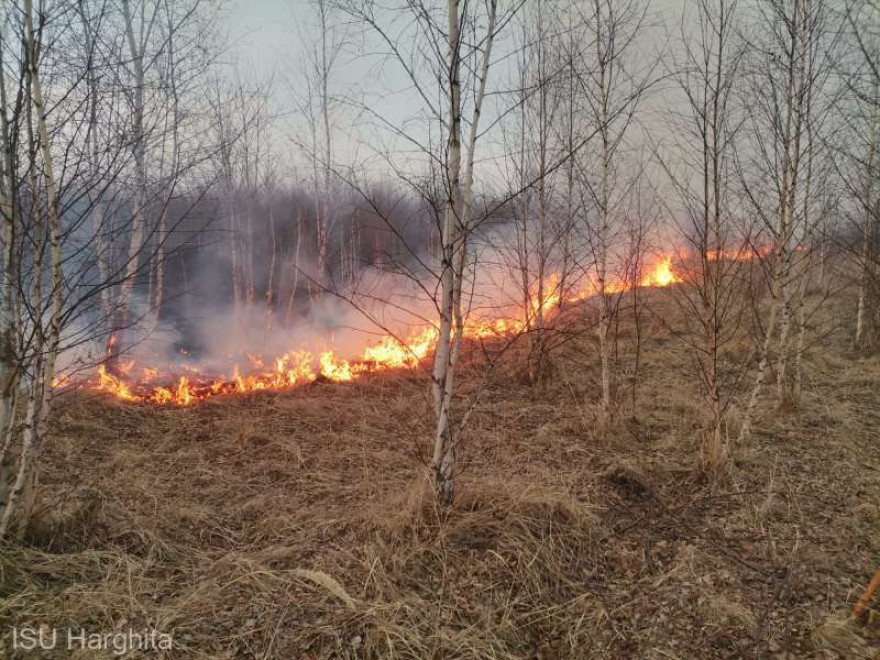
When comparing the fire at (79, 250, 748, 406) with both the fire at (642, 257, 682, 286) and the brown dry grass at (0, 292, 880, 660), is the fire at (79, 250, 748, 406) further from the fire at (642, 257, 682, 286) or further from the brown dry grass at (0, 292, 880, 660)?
the brown dry grass at (0, 292, 880, 660)

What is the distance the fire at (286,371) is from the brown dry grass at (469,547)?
81.3 inches

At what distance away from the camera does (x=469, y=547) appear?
2.72 meters

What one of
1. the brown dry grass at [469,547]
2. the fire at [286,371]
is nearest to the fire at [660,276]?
the fire at [286,371]

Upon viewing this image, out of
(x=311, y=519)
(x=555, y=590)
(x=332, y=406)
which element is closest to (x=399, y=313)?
(x=332, y=406)

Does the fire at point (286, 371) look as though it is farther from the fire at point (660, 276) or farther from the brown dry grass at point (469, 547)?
the brown dry grass at point (469, 547)

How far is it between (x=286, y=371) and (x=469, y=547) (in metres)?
7.17

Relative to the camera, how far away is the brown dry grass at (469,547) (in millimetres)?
2100

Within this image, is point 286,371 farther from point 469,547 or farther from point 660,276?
point 660,276

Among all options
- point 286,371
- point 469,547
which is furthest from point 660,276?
point 469,547

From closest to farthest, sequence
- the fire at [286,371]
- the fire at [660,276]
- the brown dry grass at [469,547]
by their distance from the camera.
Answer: the brown dry grass at [469,547] < the fire at [286,371] < the fire at [660,276]

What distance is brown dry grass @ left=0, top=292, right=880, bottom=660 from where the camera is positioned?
6.89 ft

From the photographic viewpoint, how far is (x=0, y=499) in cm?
255

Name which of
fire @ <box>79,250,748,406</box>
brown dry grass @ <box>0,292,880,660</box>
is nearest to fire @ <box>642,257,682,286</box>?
fire @ <box>79,250,748,406</box>

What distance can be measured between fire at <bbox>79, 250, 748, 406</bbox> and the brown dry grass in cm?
207
